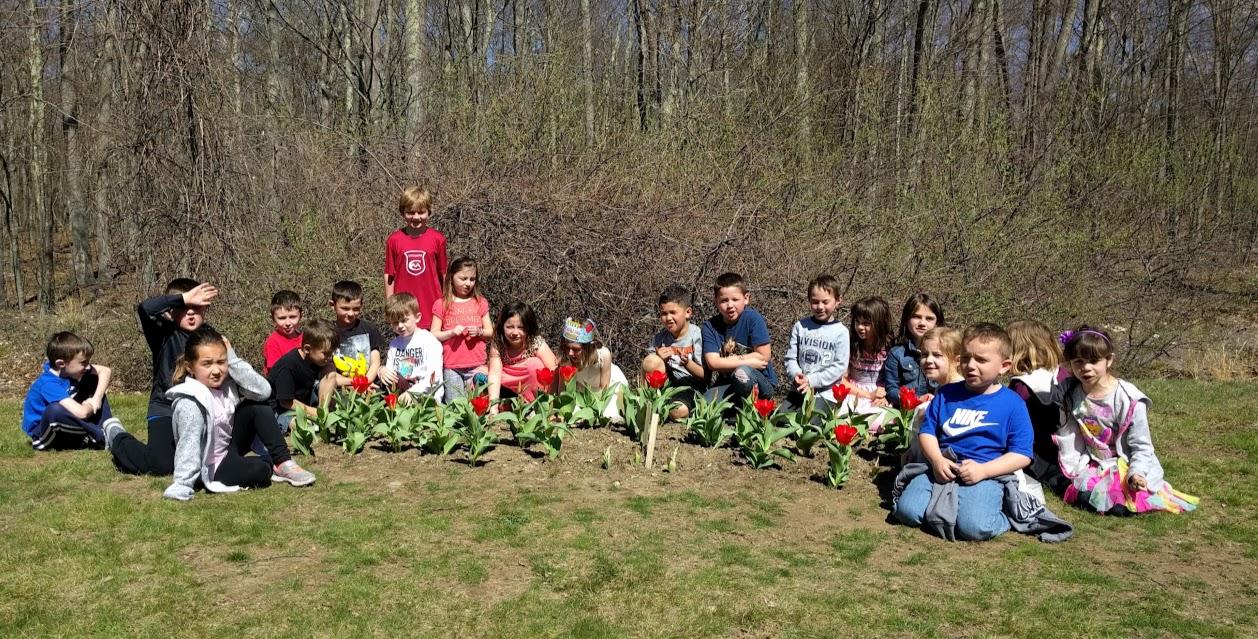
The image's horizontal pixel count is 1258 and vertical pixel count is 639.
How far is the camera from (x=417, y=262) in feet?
21.7

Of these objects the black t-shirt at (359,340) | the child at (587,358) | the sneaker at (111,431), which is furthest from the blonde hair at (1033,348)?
the sneaker at (111,431)

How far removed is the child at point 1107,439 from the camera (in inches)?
177

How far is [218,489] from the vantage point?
4676mm

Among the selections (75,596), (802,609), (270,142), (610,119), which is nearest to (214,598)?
(75,596)

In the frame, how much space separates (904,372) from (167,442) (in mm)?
4107

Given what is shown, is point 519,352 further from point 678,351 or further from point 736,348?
point 736,348

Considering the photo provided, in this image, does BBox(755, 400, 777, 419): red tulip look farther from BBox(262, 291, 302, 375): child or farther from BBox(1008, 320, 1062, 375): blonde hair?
BBox(262, 291, 302, 375): child

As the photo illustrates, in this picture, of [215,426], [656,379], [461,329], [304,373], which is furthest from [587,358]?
[215,426]

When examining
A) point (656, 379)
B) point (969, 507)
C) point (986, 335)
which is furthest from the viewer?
point (656, 379)

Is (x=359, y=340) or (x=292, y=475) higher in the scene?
(x=359, y=340)

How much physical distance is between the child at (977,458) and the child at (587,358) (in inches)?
82.4

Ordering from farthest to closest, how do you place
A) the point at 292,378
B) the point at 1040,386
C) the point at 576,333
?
the point at 576,333, the point at 292,378, the point at 1040,386

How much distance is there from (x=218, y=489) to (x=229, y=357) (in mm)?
640

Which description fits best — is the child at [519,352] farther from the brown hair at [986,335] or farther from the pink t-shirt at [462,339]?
the brown hair at [986,335]
